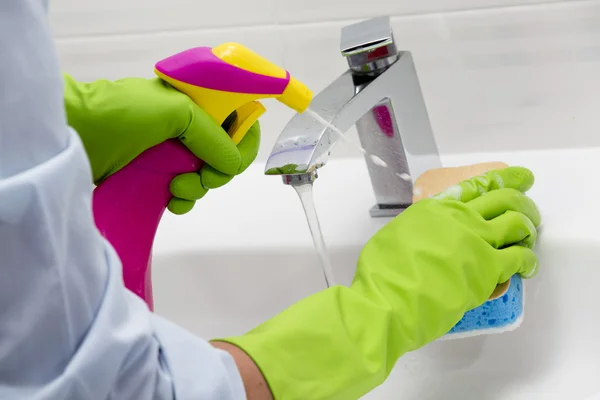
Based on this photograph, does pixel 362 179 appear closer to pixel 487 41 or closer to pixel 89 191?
pixel 487 41

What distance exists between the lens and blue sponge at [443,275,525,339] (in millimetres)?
A: 508

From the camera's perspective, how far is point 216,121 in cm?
49

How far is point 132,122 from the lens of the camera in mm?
467

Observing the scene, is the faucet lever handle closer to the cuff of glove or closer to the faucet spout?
the faucet spout

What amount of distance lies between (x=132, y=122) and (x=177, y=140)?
38 mm

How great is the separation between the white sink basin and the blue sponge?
0.17 ft

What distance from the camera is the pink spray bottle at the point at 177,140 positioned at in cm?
47

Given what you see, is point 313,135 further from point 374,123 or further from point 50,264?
point 50,264

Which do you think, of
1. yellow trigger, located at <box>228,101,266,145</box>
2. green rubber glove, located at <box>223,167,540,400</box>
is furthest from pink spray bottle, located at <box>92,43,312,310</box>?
green rubber glove, located at <box>223,167,540,400</box>

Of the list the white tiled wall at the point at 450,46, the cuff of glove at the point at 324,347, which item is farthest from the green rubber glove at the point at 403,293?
the white tiled wall at the point at 450,46

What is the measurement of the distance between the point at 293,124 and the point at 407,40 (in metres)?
0.21

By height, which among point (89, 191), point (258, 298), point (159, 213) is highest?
point (89, 191)

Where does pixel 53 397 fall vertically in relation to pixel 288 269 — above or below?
above

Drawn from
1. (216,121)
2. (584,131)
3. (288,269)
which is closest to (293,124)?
(216,121)
